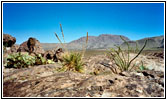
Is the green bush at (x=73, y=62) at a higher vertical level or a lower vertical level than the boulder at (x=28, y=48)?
lower

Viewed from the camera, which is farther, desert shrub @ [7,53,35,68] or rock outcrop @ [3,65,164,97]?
desert shrub @ [7,53,35,68]

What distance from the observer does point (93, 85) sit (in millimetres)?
2000

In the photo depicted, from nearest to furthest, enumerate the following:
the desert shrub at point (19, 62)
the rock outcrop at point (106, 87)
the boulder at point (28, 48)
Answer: the rock outcrop at point (106, 87) → the desert shrub at point (19, 62) → the boulder at point (28, 48)

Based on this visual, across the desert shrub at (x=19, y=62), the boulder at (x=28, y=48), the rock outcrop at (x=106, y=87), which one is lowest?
the rock outcrop at (x=106, y=87)

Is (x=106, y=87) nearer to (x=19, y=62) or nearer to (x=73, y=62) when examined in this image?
(x=73, y=62)

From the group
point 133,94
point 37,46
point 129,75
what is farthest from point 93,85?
point 37,46

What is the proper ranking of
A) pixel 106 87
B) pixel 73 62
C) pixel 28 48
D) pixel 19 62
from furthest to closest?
pixel 28 48 → pixel 19 62 → pixel 73 62 → pixel 106 87

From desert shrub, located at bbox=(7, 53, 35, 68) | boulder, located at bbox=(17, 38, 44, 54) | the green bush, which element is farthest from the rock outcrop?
boulder, located at bbox=(17, 38, 44, 54)

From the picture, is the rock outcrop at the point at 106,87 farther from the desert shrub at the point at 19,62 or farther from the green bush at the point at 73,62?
the desert shrub at the point at 19,62

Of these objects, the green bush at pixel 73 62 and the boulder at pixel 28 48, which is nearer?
the green bush at pixel 73 62

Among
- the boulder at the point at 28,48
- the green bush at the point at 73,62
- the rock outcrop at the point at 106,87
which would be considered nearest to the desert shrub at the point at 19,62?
the green bush at the point at 73,62

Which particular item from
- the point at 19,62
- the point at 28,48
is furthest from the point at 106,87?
the point at 28,48

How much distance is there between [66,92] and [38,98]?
0.34 meters

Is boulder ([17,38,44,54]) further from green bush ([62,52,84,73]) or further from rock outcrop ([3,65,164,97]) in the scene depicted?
rock outcrop ([3,65,164,97])
